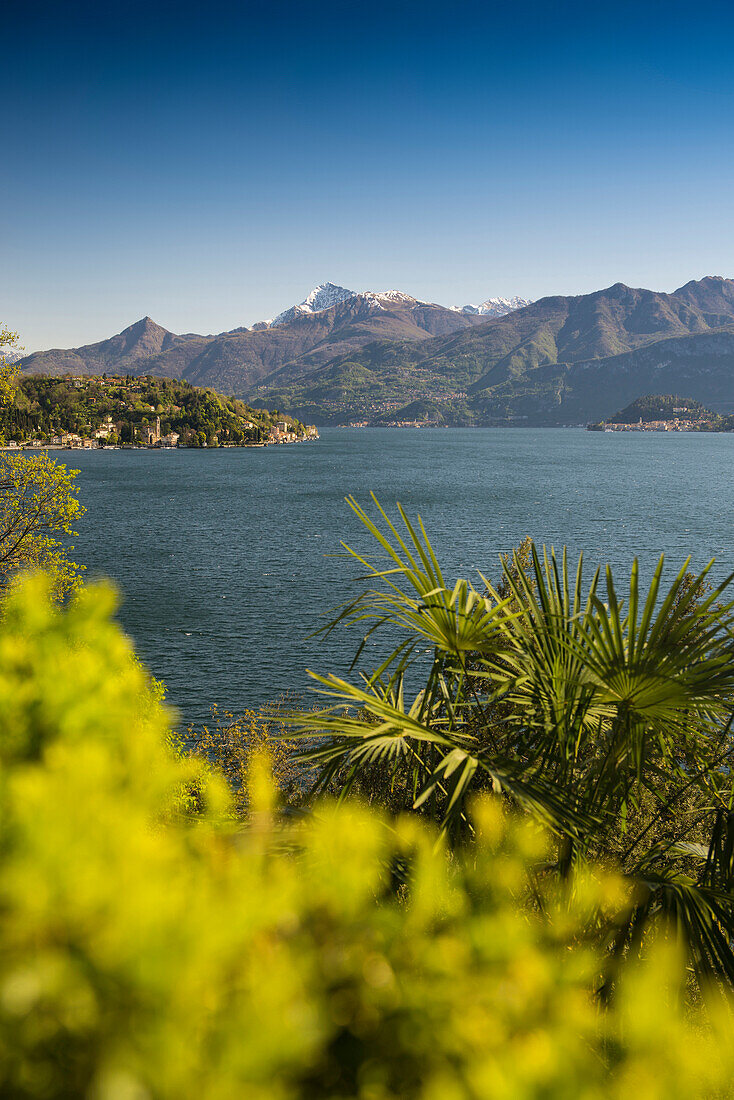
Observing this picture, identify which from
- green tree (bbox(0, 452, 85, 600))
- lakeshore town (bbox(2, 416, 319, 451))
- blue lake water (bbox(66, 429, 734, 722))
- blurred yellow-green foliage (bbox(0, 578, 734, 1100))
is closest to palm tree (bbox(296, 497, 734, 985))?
blurred yellow-green foliage (bbox(0, 578, 734, 1100))

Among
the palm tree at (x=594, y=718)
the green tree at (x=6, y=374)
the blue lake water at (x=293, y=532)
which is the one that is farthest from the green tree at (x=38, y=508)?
the blue lake water at (x=293, y=532)

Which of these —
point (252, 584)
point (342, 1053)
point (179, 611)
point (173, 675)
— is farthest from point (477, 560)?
point (342, 1053)

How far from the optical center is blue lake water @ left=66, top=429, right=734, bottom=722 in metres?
35.8

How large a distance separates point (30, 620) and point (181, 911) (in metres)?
1.55

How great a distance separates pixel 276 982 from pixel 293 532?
67539 mm

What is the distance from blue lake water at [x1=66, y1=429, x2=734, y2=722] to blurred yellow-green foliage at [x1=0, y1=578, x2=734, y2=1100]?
86.2ft

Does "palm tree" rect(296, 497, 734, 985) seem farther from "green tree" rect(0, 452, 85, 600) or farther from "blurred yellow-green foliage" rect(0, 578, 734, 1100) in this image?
"green tree" rect(0, 452, 85, 600)

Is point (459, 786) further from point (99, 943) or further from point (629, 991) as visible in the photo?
point (99, 943)

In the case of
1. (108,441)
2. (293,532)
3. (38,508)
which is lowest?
(293,532)

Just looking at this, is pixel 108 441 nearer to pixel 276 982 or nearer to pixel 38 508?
pixel 38 508

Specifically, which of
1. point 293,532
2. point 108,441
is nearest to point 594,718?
point 293,532

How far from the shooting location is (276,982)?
4.07 ft

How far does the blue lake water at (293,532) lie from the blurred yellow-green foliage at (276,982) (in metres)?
26.3

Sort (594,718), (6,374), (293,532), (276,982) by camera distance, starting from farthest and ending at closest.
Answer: (293,532) < (6,374) < (594,718) < (276,982)
